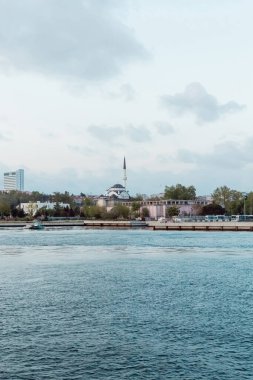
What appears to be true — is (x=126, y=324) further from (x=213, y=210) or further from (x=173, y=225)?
(x=213, y=210)

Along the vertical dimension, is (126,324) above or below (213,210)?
below

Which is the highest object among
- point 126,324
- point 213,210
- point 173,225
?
point 213,210

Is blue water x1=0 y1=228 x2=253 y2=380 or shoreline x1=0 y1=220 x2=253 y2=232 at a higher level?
shoreline x1=0 y1=220 x2=253 y2=232

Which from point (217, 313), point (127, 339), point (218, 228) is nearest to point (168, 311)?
point (217, 313)

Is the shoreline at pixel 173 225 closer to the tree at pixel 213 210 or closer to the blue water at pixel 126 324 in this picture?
the tree at pixel 213 210

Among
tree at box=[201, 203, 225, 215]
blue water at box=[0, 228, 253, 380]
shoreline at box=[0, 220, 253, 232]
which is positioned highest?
tree at box=[201, 203, 225, 215]

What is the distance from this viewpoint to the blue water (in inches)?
659

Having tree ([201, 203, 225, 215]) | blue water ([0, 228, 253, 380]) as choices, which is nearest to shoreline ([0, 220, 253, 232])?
tree ([201, 203, 225, 215])

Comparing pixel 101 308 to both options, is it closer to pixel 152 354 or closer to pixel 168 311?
pixel 168 311

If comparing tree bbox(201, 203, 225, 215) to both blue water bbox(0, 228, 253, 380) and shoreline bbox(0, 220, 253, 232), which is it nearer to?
shoreline bbox(0, 220, 253, 232)

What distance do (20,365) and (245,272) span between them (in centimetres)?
2522

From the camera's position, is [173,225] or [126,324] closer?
[126,324]

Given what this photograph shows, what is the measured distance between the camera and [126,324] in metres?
22.1

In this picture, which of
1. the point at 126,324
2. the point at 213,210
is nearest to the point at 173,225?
the point at 213,210
